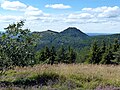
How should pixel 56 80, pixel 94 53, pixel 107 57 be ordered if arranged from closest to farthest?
pixel 56 80, pixel 107 57, pixel 94 53

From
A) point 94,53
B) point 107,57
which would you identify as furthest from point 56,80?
point 94,53

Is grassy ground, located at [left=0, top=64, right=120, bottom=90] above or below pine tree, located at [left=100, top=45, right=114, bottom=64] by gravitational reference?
above

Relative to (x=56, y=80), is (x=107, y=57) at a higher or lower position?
lower

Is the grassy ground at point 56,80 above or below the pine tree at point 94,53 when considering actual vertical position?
above

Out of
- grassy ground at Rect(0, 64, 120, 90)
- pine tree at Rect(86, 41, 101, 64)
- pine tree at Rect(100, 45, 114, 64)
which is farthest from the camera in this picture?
pine tree at Rect(86, 41, 101, 64)

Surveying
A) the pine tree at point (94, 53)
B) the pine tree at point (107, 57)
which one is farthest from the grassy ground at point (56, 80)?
the pine tree at point (94, 53)

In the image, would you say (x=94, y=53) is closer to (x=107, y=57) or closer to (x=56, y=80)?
(x=107, y=57)

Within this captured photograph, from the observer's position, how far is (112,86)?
460 inches

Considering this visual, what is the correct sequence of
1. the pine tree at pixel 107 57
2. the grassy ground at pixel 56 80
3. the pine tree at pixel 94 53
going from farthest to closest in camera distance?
1. the pine tree at pixel 94 53
2. the pine tree at pixel 107 57
3. the grassy ground at pixel 56 80

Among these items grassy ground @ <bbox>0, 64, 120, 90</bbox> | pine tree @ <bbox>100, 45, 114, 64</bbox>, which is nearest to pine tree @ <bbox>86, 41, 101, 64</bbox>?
pine tree @ <bbox>100, 45, 114, 64</bbox>

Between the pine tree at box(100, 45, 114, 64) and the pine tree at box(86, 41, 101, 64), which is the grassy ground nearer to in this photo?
the pine tree at box(100, 45, 114, 64)

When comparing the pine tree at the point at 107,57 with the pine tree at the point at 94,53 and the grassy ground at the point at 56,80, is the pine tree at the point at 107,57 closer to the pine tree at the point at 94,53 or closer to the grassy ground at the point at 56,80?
the pine tree at the point at 94,53

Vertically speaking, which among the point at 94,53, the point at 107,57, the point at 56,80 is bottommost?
the point at 107,57

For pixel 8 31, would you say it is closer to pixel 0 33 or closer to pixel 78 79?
pixel 0 33
